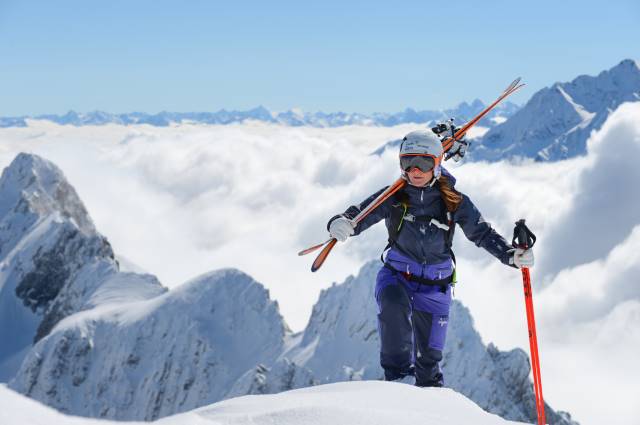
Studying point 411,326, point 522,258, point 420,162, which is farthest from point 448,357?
point 420,162

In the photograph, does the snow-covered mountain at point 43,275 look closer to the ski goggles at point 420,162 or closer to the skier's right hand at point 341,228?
the skier's right hand at point 341,228

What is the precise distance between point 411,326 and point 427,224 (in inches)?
61.0

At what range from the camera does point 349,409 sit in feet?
18.9

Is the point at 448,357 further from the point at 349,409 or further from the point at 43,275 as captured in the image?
the point at 43,275

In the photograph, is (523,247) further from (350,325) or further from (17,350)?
(17,350)

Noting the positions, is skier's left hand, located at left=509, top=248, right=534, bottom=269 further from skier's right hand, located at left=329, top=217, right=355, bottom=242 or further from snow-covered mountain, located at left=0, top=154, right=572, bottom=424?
snow-covered mountain, located at left=0, top=154, right=572, bottom=424

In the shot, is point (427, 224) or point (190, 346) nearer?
point (427, 224)

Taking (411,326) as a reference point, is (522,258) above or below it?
above

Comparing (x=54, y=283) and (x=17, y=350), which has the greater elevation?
(x=54, y=283)

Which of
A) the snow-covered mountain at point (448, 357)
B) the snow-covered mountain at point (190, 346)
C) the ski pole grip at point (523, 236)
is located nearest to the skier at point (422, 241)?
the ski pole grip at point (523, 236)

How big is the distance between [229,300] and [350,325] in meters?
17.8

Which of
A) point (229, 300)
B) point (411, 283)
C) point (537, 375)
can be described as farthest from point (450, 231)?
point (229, 300)

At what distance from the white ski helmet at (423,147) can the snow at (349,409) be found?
11.2 feet

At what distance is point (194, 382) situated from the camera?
81500 mm
